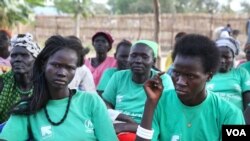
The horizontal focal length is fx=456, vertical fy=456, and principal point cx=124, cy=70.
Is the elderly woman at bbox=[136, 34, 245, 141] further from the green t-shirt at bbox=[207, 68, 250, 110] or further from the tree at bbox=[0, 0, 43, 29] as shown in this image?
the tree at bbox=[0, 0, 43, 29]

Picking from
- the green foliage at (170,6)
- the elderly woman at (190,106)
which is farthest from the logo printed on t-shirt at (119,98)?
the green foliage at (170,6)

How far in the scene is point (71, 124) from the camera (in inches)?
107

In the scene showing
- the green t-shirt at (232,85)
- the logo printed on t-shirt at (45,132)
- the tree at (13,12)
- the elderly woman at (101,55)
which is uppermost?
the tree at (13,12)

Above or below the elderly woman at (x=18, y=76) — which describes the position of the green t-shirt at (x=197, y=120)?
below

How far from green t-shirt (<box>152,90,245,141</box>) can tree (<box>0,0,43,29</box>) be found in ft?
30.8

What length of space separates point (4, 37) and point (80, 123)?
3.46m

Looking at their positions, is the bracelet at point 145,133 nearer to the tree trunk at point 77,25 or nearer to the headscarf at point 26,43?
the headscarf at point 26,43

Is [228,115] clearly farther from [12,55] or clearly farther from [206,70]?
[12,55]

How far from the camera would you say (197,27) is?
2158 cm

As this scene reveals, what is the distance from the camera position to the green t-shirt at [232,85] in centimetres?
424

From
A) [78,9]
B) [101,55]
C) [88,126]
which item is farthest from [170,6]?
[88,126]

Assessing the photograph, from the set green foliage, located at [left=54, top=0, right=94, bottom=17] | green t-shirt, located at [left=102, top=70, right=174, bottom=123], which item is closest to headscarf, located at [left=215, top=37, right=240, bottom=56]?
green t-shirt, located at [left=102, top=70, right=174, bottom=123]

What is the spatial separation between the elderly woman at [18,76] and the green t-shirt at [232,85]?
171cm

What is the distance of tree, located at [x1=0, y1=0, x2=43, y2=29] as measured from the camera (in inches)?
457
